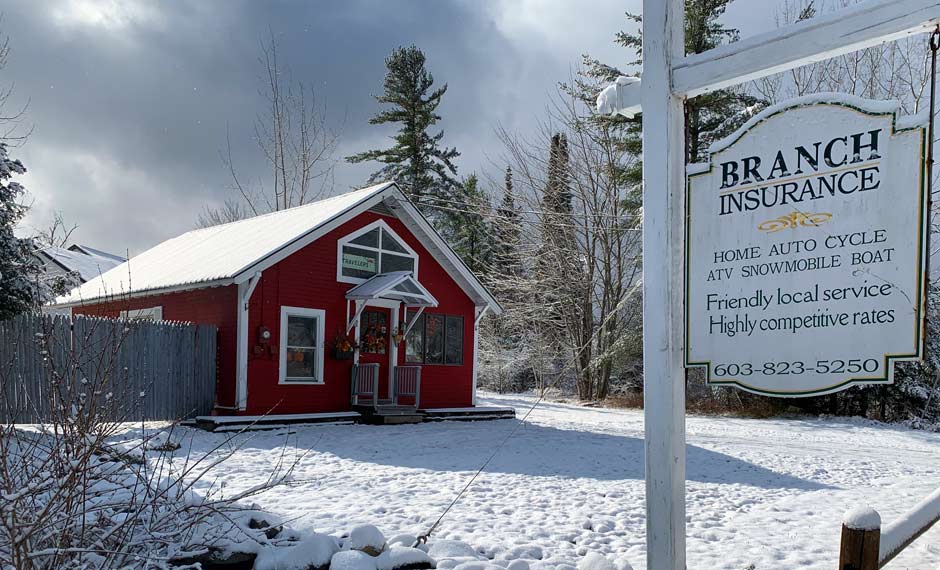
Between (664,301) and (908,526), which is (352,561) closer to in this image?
(664,301)

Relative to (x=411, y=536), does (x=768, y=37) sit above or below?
above

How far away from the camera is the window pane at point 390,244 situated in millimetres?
15141

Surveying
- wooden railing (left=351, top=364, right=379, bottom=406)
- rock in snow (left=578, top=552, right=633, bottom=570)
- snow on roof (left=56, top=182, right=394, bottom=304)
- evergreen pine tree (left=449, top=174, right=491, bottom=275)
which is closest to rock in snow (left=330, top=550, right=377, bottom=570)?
rock in snow (left=578, top=552, right=633, bottom=570)

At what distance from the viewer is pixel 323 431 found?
1223 cm

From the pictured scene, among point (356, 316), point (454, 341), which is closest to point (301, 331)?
point (356, 316)

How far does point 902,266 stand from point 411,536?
328cm

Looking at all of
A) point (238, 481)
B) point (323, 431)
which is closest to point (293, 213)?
point (323, 431)

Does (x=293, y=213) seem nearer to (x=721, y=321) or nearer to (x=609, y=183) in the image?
(x=609, y=183)

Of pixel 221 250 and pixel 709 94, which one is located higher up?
pixel 709 94

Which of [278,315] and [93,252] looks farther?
[93,252]

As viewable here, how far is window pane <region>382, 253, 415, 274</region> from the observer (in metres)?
15.1

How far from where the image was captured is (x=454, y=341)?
16.4 metres

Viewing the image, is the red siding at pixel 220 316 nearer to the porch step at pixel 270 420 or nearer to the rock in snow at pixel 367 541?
the porch step at pixel 270 420

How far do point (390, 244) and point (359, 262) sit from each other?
0.91 meters
